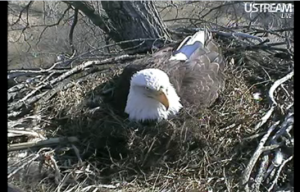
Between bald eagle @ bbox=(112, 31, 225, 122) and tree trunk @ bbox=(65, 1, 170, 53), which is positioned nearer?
bald eagle @ bbox=(112, 31, 225, 122)

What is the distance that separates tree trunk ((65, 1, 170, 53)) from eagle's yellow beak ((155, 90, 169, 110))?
3.68 feet

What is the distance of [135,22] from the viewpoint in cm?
429

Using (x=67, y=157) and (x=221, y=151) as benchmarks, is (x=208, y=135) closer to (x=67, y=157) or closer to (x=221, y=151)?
(x=221, y=151)

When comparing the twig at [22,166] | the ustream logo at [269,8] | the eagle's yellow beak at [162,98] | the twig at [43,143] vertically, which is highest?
the ustream logo at [269,8]

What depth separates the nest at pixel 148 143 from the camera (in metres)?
2.65

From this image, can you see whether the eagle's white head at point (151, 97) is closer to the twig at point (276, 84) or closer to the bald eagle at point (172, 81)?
the bald eagle at point (172, 81)

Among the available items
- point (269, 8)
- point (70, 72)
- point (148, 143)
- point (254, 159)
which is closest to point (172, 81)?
point (148, 143)

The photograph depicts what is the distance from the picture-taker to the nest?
8.70ft

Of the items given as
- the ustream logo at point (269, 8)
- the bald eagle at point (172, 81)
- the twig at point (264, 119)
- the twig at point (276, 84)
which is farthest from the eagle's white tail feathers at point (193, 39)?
the twig at point (264, 119)

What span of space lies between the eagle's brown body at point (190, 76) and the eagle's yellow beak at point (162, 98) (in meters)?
0.22

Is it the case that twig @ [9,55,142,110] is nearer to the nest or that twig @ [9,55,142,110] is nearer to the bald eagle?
the nest

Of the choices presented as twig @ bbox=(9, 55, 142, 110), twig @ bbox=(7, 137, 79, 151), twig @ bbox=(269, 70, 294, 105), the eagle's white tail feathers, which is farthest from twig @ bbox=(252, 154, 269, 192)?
twig @ bbox=(9, 55, 142, 110)

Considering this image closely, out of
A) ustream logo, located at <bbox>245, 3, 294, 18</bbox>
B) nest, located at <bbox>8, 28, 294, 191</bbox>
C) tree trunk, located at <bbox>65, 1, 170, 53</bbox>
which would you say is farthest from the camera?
tree trunk, located at <bbox>65, 1, 170, 53</bbox>

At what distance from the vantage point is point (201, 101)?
335cm
